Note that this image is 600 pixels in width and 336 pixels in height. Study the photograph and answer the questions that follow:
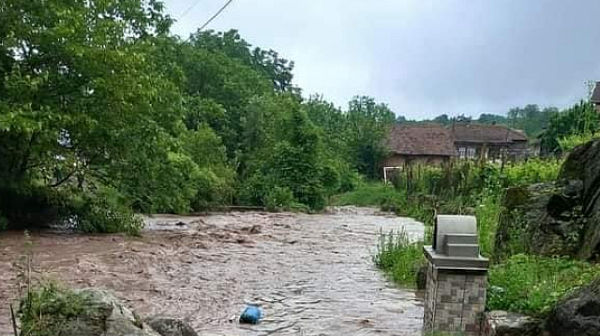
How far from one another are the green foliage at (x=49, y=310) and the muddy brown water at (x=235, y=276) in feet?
8.47

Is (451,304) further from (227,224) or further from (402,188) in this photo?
(402,188)

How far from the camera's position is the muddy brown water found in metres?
7.28

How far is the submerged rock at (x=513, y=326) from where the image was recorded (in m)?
4.78

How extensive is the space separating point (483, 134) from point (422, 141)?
6.86 meters

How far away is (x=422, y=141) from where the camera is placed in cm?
4700

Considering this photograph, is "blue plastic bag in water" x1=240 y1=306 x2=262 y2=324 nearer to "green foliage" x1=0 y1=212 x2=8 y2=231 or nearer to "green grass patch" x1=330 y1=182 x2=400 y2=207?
"green foliage" x1=0 y1=212 x2=8 y2=231

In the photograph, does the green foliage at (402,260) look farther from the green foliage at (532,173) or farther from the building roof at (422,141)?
the building roof at (422,141)

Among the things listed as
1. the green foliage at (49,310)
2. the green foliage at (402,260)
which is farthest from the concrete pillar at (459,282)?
the green foliage at (402,260)

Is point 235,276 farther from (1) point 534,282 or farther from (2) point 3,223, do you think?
(2) point 3,223

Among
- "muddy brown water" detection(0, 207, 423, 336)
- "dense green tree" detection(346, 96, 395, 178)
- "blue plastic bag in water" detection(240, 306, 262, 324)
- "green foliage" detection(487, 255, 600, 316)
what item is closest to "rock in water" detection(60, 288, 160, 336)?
"muddy brown water" detection(0, 207, 423, 336)

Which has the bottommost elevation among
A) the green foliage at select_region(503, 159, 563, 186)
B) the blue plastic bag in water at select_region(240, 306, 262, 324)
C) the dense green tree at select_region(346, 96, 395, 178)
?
the blue plastic bag in water at select_region(240, 306, 262, 324)

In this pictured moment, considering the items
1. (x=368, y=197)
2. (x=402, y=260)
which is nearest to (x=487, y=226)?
(x=402, y=260)

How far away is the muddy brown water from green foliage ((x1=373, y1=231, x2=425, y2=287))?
300 mm

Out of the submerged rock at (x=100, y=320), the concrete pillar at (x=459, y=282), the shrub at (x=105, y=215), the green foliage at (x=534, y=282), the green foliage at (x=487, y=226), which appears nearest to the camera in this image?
the submerged rock at (x=100, y=320)
